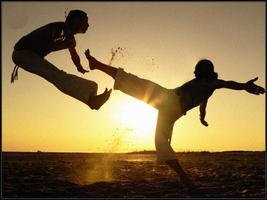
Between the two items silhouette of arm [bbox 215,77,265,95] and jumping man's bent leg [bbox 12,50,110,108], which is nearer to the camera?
jumping man's bent leg [bbox 12,50,110,108]

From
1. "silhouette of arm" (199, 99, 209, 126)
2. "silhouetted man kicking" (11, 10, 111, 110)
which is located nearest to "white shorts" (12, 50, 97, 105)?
"silhouetted man kicking" (11, 10, 111, 110)

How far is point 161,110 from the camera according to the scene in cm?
967

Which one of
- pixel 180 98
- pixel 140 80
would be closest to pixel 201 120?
pixel 180 98

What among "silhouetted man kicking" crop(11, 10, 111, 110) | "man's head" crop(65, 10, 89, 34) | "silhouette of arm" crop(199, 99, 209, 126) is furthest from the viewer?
"silhouette of arm" crop(199, 99, 209, 126)

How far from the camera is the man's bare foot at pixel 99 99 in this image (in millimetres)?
9022

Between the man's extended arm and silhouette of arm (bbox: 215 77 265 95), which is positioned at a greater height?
silhouette of arm (bbox: 215 77 265 95)

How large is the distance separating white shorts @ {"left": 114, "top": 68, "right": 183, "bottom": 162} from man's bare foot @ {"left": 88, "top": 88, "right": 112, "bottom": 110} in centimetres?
48

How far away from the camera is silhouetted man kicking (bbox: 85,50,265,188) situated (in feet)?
30.8

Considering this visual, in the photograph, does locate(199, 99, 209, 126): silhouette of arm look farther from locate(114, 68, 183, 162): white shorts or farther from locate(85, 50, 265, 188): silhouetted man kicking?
locate(114, 68, 183, 162): white shorts

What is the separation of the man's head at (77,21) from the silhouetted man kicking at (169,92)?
55 cm

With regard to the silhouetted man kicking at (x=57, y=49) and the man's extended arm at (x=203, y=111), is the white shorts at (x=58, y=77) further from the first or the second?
the man's extended arm at (x=203, y=111)

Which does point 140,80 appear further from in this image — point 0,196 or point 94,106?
point 0,196

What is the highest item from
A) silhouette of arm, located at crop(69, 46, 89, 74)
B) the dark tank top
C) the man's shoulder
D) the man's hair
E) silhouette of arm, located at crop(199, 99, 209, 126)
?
the man's hair

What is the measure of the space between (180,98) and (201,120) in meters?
1.67
